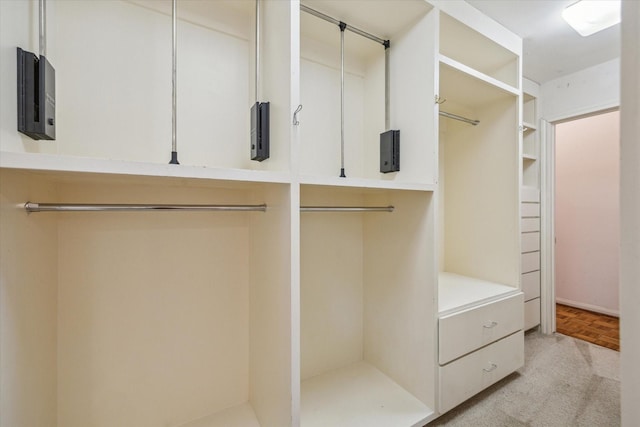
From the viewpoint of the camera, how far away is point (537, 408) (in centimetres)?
148

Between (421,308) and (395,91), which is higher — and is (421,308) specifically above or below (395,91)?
below

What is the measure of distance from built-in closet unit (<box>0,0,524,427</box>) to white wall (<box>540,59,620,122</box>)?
1197mm

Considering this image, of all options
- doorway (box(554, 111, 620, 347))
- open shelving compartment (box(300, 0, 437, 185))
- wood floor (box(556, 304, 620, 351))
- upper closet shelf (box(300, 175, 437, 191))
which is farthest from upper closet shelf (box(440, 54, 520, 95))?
wood floor (box(556, 304, 620, 351))

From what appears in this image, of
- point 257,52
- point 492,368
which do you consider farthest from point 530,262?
point 257,52

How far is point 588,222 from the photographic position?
3.21 metres

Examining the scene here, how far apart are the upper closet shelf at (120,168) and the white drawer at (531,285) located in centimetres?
252

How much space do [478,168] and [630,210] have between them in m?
1.51

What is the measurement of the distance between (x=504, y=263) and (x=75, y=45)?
8.36 ft

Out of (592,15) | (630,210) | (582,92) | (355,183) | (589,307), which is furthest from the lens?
(589,307)

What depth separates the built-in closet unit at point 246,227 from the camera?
0.94 meters

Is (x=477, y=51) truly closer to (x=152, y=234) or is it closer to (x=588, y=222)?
(x=152, y=234)

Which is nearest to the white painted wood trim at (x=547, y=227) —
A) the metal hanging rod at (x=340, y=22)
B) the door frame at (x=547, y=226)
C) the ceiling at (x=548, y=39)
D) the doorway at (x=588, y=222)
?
the door frame at (x=547, y=226)

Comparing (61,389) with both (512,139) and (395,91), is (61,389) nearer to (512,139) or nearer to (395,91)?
(395,91)

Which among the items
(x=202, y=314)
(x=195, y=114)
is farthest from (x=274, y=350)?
(x=195, y=114)
